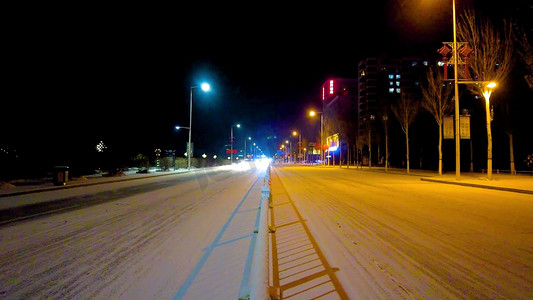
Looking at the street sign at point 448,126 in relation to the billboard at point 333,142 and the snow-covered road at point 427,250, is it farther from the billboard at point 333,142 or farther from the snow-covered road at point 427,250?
the billboard at point 333,142

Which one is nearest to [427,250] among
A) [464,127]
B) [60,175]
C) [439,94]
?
[60,175]

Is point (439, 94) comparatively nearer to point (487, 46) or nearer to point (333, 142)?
point (487, 46)

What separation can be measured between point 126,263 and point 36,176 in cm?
2761

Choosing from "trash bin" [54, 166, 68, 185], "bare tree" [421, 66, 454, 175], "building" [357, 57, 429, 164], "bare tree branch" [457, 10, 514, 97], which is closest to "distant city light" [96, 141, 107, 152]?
"trash bin" [54, 166, 68, 185]

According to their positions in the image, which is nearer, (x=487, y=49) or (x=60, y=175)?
(x=60, y=175)

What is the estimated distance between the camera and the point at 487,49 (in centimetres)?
2559

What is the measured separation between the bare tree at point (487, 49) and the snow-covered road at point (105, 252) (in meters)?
23.0

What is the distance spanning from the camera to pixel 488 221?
A: 9773 mm

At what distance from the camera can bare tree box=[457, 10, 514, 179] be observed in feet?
82.9

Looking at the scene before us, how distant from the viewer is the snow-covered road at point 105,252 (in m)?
4.73

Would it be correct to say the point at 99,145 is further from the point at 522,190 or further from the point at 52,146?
the point at 522,190

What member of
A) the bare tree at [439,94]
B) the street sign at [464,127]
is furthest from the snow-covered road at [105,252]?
the bare tree at [439,94]

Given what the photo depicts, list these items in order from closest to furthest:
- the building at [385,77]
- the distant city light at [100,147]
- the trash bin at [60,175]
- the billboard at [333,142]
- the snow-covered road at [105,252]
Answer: the snow-covered road at [105,252] → the trash bin at [60,175] → the distant city light at [100,147] → the billboard at [333,142] → the building at [385,77]

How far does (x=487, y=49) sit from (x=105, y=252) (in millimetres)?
28513
